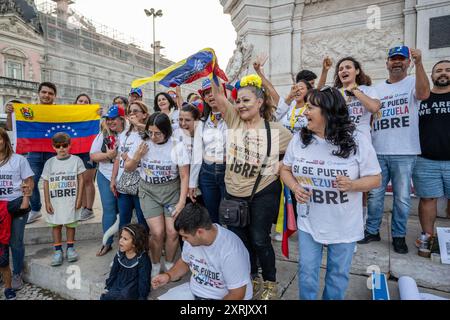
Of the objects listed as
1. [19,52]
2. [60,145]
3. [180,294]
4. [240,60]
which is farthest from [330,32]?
[19,52]

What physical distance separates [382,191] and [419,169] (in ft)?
1.32

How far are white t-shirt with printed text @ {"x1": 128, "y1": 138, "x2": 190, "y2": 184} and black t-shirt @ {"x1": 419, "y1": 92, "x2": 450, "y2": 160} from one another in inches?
91.8

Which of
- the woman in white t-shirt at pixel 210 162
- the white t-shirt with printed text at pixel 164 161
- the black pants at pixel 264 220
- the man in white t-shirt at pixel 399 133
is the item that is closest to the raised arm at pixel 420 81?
the man in white t-shirt at pixel 399 133

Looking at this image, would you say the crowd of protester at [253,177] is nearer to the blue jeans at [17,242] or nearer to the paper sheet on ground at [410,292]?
the blue jeans at [17,242]

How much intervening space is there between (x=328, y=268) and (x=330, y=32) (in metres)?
3.89

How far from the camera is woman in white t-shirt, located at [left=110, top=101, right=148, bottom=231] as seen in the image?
10.5 ft

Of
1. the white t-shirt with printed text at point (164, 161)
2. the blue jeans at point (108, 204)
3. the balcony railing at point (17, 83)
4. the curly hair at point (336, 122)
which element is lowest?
the blue jeans at point (108, 204)

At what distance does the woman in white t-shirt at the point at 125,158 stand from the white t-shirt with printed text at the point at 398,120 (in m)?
2.45

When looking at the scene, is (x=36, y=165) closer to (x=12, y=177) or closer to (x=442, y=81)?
(x=12, y=177)

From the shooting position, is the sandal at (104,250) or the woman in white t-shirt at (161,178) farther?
the sandal at (104,250)

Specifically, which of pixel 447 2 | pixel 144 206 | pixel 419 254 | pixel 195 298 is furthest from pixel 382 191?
pixel 447 2

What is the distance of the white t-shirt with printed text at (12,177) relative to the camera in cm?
319

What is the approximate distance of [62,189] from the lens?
3475mm

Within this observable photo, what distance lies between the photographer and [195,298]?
2.32 meters
